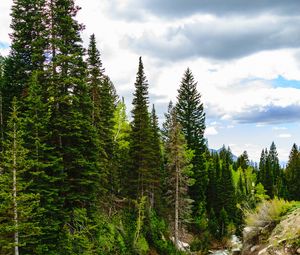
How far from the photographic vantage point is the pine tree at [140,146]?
42.1m

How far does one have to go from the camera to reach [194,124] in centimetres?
6112

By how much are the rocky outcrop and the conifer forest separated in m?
1.05

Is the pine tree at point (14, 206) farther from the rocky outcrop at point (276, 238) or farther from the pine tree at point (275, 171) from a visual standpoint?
the pine tree at point (275, 171)

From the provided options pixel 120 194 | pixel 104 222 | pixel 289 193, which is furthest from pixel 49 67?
pixel 289 193

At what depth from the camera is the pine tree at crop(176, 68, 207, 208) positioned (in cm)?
5722

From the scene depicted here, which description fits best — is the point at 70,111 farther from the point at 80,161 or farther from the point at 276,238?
the point at 276,238

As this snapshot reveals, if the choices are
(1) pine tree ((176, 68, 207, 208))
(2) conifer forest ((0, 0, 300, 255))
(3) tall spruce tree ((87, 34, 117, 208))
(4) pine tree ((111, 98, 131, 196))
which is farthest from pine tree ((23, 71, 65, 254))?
(1) pine tree ((176, 68, 207, 208))

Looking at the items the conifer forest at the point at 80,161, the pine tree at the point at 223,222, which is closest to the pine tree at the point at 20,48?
the conifer forest at the point at 80,161

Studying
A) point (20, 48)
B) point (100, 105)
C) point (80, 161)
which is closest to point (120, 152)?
point (100, 105)

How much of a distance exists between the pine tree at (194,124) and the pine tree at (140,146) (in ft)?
49.4

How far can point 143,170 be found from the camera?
41.5 metres

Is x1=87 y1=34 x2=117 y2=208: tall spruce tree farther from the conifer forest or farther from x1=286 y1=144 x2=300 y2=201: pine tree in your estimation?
x1=286 y1=144 x2=300 y2=201: pine tree

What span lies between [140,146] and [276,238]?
108ft

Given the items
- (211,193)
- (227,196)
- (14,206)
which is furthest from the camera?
(211,193)
